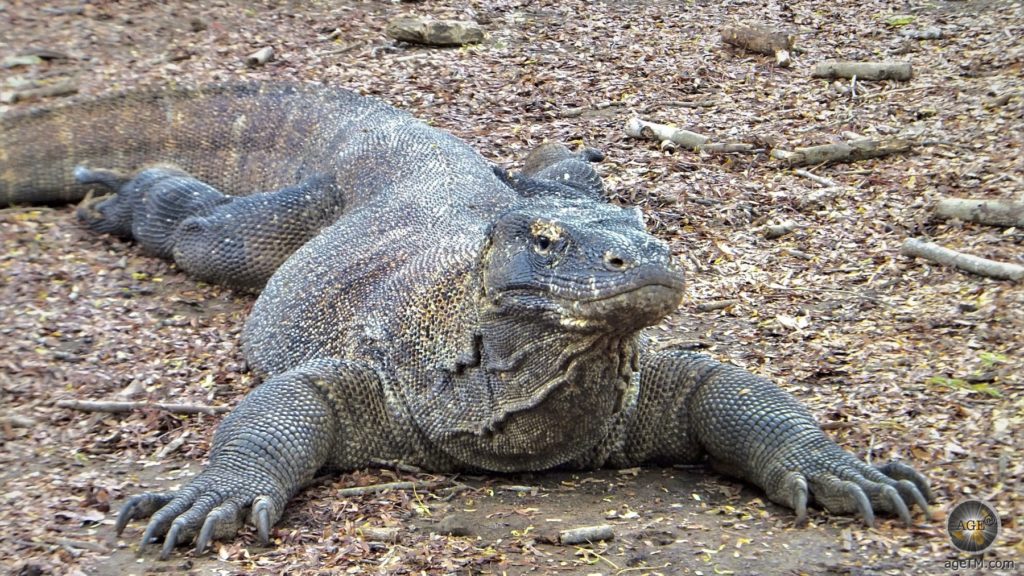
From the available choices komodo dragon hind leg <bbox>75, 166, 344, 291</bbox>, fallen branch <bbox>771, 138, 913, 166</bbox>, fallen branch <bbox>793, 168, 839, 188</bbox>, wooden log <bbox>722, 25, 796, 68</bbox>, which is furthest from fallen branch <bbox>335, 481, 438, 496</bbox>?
wooden log <bbox>722, 25, 796, 68</bbox>

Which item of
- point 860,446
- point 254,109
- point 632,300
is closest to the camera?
point 632,300

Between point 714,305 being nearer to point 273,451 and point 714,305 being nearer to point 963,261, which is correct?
point 963,261

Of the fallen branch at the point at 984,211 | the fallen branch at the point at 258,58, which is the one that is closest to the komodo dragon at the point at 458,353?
the fallen branch at the point at 984,211

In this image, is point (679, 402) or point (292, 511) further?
point (679, 402)

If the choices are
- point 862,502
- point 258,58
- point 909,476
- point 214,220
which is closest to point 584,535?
point 862,502

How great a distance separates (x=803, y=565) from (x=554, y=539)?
86 cm

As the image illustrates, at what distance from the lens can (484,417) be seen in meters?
4.37

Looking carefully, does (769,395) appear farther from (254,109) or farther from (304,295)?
(254,109)

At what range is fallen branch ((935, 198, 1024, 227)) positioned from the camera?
6.34 meters

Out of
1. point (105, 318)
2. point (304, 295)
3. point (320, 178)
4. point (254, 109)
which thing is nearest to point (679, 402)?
point (304, 295)

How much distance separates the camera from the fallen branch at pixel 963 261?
574cm

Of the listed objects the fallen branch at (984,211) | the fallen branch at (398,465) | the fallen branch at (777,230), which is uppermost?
the fallen branch at (984,211)

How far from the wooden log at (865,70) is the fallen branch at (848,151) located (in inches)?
62.1

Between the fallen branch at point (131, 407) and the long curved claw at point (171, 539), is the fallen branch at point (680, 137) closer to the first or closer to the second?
the fallen branch at point (131, 407)
